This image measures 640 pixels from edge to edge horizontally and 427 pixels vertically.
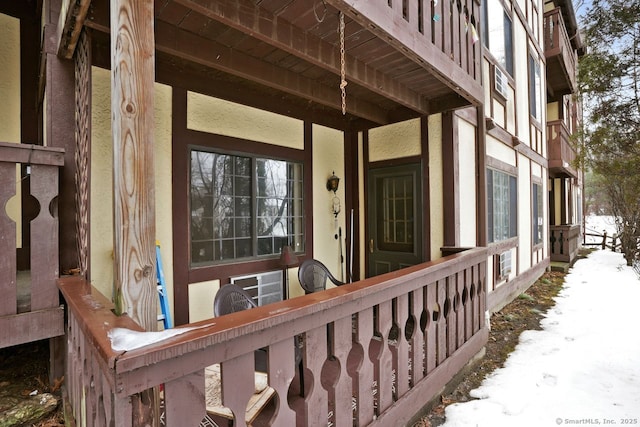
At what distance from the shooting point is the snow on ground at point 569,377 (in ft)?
8.03

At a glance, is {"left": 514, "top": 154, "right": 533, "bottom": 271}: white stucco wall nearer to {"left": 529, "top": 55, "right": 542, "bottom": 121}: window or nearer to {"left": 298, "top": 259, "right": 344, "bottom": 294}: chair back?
{"left": 529, "top": 55, "right": 542, "bottom": 121}: window

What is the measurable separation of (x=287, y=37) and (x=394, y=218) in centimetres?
305

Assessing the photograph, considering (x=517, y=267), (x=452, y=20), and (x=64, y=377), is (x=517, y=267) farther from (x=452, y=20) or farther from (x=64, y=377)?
(x=64, y=377)

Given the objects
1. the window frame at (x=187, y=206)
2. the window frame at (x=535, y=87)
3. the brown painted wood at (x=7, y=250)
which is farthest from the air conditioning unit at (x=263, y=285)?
the window frame at (x=535, y=87)

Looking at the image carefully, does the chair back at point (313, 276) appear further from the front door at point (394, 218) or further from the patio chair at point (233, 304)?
the patio chair at point (233, 304)

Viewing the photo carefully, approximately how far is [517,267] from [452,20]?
16.9 feet

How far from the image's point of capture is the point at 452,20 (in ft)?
9.68

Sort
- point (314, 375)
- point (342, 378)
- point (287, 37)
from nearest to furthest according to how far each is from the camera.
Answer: point (314, 375), point (342, 378), point (287, 37)

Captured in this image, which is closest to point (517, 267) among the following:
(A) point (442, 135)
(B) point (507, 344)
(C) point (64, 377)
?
(B) point (507, 344)

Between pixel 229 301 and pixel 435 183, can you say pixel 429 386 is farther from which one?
pixel 435 183

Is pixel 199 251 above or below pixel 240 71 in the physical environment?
below

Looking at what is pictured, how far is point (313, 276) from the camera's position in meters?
4.13

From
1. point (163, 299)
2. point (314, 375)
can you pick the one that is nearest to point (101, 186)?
point (163, 299)

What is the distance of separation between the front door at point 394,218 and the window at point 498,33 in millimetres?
2666
